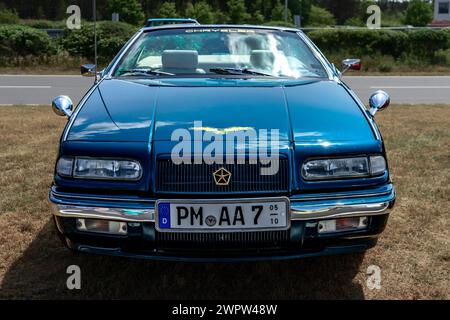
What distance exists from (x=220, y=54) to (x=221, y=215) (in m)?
1.75

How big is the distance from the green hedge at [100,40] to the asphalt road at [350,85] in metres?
2.41

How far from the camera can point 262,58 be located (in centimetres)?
369

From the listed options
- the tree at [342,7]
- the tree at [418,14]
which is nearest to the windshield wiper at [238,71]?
the tree at [418,14]

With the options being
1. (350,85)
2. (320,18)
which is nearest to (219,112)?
(350,85)

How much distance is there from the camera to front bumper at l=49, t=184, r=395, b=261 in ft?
7.91

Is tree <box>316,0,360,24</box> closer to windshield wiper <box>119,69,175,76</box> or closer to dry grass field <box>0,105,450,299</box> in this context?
dry grass field <box>0,105,450,299</box>

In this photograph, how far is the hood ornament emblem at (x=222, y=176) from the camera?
2.41 metres

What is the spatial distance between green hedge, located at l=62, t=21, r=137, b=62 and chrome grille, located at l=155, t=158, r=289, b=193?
16.7 metres

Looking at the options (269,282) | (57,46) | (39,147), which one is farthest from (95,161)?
(57,46)

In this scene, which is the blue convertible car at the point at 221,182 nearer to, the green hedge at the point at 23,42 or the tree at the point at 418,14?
the green hedge at the point at 23,42

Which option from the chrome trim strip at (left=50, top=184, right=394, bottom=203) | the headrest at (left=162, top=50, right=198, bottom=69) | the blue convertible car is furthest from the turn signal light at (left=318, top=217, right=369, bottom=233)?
the headrest at (left=162, top=50, right=198, bottom=69)

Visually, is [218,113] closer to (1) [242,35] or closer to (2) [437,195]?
(1) [242,35]

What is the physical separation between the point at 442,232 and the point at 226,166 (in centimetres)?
200

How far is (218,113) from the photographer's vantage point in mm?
2668
